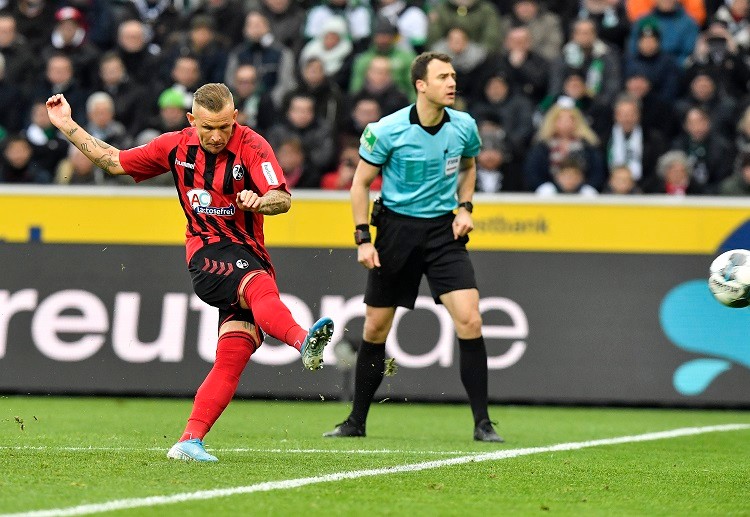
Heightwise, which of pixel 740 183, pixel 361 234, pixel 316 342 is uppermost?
pixel 740 183

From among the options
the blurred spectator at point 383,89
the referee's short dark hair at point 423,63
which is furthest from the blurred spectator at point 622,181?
the referee's short dark hair at point 423,63

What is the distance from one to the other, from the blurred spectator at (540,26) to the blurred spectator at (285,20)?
241 cm

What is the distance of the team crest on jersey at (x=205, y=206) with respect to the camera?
7.51 m

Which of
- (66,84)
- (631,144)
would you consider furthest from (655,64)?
(66,84)

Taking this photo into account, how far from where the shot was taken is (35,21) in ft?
60.0

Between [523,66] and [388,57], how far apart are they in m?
1.49

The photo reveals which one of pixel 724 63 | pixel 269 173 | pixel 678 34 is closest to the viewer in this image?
pixel 269 173

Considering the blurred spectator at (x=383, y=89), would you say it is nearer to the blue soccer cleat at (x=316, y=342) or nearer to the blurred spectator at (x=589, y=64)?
the blurred spectator at (x=589, y=64)

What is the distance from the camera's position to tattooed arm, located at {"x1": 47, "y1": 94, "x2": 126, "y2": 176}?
25.0 feet

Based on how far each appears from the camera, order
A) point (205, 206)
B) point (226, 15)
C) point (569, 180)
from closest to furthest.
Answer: point (205, 206) → point (569, 180) → point (226, 15)

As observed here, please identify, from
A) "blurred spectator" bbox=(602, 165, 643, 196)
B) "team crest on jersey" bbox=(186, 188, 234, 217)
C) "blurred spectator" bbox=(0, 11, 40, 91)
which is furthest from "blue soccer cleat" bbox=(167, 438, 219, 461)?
"blurred spectator" bbox=(0, 11, 40, 91)

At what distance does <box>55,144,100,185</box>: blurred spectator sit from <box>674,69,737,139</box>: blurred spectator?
611 centimetres

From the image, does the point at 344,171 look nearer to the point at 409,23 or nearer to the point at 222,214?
the point at 409,23

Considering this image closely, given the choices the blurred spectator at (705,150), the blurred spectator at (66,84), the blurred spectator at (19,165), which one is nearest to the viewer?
the blurred spectator at (705,150)
